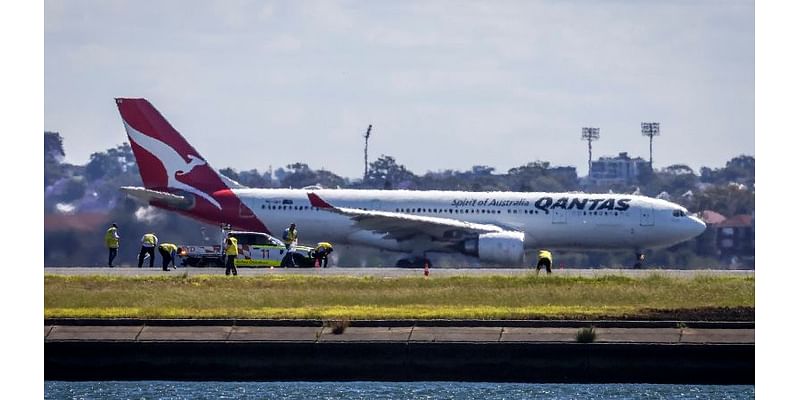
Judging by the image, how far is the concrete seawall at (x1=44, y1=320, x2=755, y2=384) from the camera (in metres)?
25.8

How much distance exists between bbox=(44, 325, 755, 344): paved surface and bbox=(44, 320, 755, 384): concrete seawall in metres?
0.02

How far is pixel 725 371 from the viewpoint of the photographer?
25734mm

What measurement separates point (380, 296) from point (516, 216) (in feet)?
72.7

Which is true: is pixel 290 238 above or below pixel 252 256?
above

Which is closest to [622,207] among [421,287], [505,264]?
[505,264]

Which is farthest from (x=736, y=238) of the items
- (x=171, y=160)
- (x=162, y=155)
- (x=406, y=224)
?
(x=162, y=155)

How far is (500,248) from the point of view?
51875mm

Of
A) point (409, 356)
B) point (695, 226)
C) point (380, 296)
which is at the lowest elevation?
point (409, 356)

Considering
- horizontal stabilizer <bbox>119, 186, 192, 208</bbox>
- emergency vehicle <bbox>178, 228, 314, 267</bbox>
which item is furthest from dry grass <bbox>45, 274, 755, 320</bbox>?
horizontal stabilizer <bbox>119, 186, 192, 208</bbox>

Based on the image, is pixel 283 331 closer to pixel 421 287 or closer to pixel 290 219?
pixel 421 287

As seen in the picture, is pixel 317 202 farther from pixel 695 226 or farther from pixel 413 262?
pixel 695 226

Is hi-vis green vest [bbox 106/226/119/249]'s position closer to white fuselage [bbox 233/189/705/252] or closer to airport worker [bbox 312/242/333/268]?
airport worker [bbox 312/242/333/268]

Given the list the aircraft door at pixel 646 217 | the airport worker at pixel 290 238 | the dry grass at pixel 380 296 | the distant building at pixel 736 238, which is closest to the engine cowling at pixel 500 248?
the aircraft door at pixel 646 217

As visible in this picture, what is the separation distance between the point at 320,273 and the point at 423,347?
15.7m
